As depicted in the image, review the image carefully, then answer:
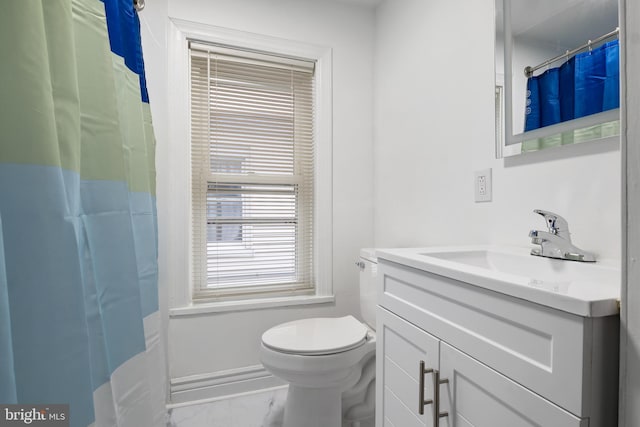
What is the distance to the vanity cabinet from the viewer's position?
0.51 metres

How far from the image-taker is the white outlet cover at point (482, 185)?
1275mm

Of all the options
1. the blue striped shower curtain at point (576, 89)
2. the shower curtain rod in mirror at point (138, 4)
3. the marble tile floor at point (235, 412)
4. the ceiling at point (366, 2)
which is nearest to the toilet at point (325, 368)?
the marble tile floor at point (235, 412)

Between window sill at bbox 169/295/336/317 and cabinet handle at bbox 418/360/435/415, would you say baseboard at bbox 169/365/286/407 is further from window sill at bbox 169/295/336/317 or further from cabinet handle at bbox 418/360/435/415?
cabinet handle at bbox 418/360/435/415

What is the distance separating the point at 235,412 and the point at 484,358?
1459 mm

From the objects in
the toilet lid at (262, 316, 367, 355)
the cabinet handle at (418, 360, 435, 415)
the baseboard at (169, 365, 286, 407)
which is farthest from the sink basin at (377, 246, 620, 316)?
the baseboard at (169, 365, 286, 407)

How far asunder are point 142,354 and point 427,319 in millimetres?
677

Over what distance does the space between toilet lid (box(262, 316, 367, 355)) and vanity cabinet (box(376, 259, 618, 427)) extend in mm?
295

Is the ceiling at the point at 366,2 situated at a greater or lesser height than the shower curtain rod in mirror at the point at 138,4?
greater

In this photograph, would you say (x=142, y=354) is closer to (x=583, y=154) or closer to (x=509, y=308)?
(x=509, y=308)

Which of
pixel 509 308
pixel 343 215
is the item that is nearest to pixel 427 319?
pixel 509 308

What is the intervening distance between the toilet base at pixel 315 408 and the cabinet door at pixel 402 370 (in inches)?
13.8

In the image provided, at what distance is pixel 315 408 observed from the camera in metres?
1.40

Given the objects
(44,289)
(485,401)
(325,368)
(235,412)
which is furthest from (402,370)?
(235,412)

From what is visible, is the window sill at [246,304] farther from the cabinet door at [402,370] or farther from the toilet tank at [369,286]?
the cabinet door at [402,370]
